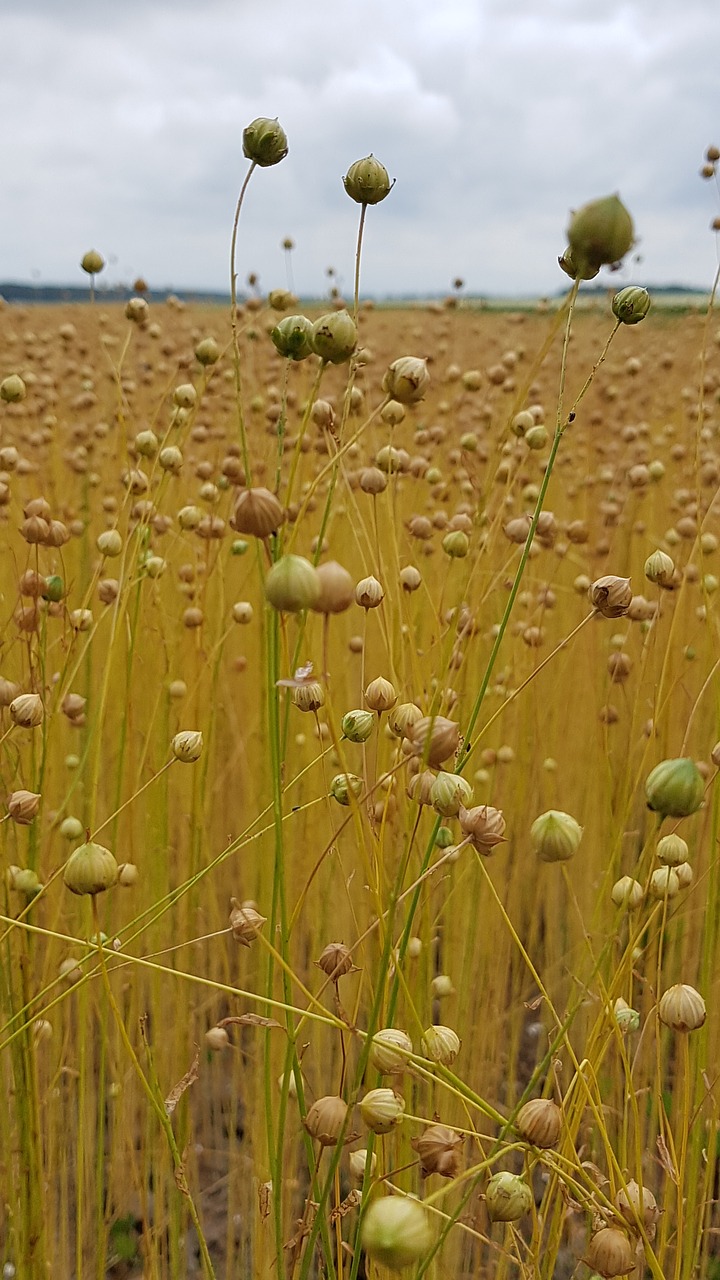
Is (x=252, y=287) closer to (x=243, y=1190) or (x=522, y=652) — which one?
(x=522, y=652)

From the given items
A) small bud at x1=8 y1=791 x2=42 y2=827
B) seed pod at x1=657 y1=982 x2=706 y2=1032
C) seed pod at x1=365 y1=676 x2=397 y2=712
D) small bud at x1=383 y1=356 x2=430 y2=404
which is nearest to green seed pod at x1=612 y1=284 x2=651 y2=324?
small bud at x1=383 y1=356 x2=430 y2=404

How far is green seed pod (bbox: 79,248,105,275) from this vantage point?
107cm

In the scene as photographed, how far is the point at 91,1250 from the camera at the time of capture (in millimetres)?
1079

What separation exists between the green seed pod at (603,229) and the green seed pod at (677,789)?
221 mm

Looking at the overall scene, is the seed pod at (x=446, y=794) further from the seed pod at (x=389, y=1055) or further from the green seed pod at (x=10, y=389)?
the green seed pod at (x=10, y=389)

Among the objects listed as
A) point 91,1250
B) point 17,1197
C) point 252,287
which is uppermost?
point 252,287

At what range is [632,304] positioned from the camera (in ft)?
1.80

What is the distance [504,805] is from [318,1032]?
429 mm

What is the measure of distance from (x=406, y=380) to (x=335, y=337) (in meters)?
0.05

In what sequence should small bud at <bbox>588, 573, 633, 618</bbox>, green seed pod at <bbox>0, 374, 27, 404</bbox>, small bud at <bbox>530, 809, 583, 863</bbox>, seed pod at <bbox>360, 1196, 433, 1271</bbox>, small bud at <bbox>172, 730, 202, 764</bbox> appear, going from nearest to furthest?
seed pod at <bbox>360, 1196, 433, 1271</bbox> < small bud at <bbox>530, 809, 583, 863</bbox> < small bud at <bbox>588, 573, 633, 618</bbox> < small bud at <bbox>172, 730, 202, 764</bbox> < green seed pod at <bbox>0, 374, 27, 404</bbox>

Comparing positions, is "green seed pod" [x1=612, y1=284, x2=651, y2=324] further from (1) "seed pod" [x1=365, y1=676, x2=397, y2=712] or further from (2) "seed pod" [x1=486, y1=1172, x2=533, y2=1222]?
(2) "seed pod" [x1=486, y1=1172, x2=533, y2=1222]

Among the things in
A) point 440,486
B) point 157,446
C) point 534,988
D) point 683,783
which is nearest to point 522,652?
point 440,486

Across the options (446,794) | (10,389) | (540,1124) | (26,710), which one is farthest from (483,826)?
(10,389)

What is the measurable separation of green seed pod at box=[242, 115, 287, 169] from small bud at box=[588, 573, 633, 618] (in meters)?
0.33
